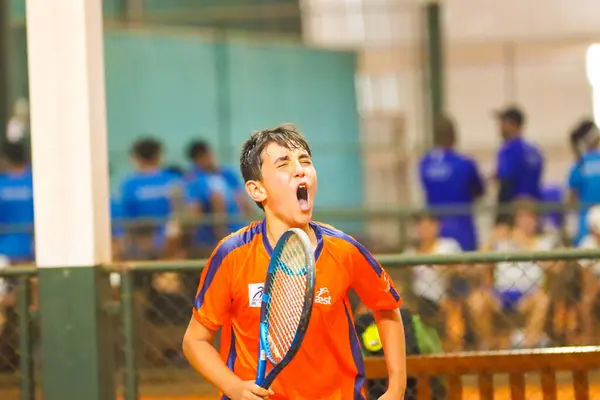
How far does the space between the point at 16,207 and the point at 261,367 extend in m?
7.46

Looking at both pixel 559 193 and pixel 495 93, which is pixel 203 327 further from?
pixel 495 93

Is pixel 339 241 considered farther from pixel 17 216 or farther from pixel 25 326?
pixel 17 216

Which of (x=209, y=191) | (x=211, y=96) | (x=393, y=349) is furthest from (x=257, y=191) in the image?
(x=211, y=96)

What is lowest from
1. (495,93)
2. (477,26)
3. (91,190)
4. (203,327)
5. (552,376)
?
(552,376)

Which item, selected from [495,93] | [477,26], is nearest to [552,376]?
[495,93]

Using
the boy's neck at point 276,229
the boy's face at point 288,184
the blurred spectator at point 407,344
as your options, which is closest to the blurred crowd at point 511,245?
the blurred spectator at point 407,344

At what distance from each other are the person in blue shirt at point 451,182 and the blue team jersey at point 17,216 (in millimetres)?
3631

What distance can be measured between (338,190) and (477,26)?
3.51 m

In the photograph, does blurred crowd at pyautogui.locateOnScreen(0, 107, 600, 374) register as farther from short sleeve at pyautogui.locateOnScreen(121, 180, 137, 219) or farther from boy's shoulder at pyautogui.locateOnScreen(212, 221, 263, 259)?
boy's shoulder at pyautogui.locateOnScreen(212, 221, 263, 259)

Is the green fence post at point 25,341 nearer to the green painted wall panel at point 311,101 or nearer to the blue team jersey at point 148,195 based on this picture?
the blue team jersey at point 148,195

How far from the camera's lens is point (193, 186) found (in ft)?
38.1

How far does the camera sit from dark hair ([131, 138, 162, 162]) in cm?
1054

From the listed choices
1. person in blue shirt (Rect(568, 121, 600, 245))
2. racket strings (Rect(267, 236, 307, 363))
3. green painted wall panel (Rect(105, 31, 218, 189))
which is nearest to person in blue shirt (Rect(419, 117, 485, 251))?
person in blue shirt (Rect(568, 121, 600, 245))

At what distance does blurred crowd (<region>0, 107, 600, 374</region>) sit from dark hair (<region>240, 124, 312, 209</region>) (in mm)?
4593
